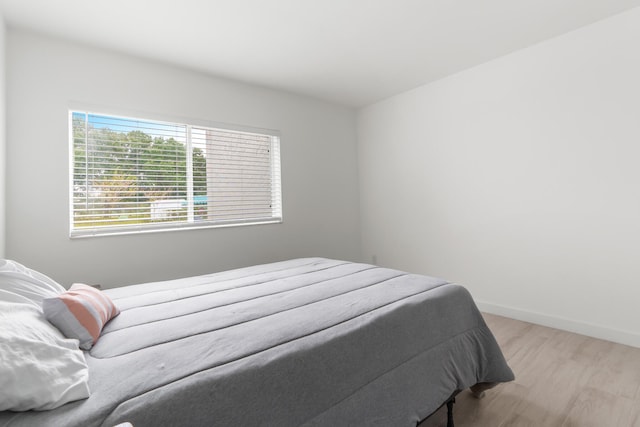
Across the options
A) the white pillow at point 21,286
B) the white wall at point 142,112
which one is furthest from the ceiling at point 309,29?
the white pillow at point 21,286

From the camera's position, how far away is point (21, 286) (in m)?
1.23

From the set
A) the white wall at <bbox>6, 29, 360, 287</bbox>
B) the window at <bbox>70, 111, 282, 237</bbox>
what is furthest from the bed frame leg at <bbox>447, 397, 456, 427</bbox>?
the window at <bbox>70, 111, 282, 237</bbox>

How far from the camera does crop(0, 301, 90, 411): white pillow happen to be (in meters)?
0.77

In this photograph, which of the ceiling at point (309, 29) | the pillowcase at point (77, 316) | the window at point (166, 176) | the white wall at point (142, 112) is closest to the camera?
the pillowcase at point (77, 316)

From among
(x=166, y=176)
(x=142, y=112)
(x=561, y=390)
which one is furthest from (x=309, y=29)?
(x=561, y=390)

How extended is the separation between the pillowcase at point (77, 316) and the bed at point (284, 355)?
1.9 inches

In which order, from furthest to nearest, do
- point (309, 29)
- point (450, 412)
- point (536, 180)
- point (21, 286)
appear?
1. point (536, 180)
2. point (309, 29)
3. point (450, 412)
4. point (21, 286)

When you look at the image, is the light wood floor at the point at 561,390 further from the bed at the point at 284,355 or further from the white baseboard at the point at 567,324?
the bed at the point at 284,355

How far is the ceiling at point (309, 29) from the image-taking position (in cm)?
218

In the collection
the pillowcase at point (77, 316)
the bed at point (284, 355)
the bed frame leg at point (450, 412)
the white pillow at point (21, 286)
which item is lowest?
the bed frame leg at point (450, 412)

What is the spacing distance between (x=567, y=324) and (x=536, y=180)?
1.26 meters

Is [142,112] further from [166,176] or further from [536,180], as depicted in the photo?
[536,180]

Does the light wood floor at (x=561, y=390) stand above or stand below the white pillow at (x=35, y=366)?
below

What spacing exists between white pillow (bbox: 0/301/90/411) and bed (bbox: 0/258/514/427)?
3cm
